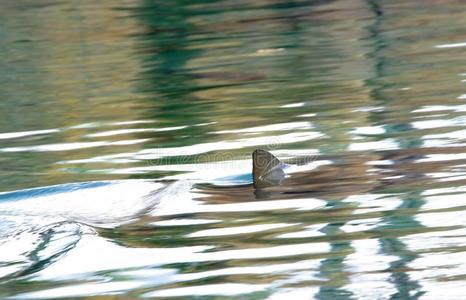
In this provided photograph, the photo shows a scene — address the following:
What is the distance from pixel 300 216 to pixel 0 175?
2317 millimetres

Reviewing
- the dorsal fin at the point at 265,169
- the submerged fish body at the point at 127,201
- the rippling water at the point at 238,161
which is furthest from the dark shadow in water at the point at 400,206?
the dorsal fin at the point at 265,169

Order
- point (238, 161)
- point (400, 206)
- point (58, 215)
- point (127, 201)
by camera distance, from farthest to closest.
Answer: point (238, 161) → point (127, 201) → point (58, 215) → point (400, 206)

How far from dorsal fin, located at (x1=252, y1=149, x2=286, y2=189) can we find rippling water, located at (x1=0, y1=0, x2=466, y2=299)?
0.30 feet

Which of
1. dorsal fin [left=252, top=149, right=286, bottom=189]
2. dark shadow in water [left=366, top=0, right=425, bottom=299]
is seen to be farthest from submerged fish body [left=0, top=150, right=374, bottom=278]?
dark shadow in water [left=366, top=0, right=425, bottom=299]

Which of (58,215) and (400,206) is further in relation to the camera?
(58,215)

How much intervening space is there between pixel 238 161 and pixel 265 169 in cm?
55

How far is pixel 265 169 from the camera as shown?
682 centimetres

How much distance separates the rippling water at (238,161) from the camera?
16.7 ft

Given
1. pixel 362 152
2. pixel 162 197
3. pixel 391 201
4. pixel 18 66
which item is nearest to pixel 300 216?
pixel 391 201

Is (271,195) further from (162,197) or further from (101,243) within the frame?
(101,243)

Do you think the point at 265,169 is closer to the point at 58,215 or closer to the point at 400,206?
the point at 400,206

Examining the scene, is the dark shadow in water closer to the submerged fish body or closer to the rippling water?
the rippling water

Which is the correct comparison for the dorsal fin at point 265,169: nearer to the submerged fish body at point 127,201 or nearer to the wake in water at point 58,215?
the submerged fish body at point 127,201

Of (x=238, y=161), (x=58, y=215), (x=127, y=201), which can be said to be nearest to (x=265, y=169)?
(x=238, y=161)
